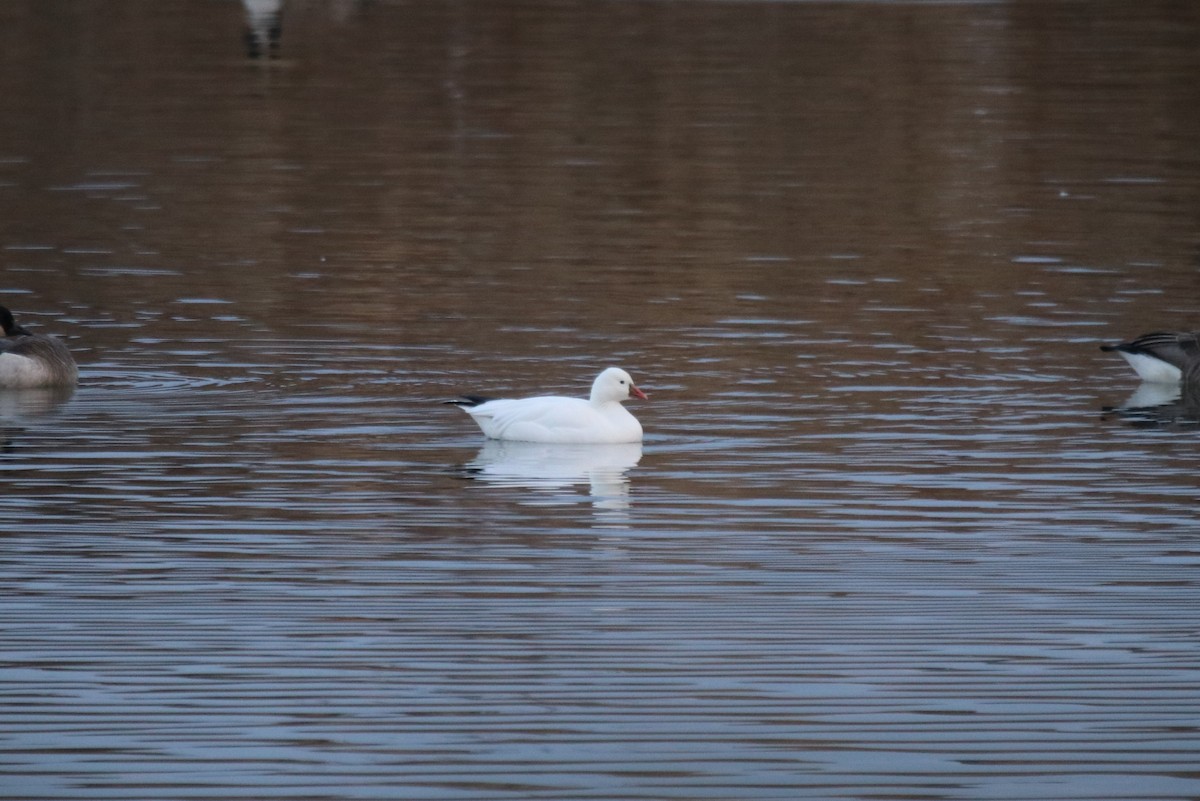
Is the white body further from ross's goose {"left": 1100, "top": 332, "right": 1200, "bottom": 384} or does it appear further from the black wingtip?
the black wingtip

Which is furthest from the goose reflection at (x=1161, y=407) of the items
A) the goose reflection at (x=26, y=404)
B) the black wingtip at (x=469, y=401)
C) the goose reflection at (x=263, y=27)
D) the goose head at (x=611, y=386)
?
the goose reflection at (x=263, y=27)

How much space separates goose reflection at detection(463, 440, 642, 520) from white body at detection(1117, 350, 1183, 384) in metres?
4.41

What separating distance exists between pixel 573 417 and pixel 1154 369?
4914mm

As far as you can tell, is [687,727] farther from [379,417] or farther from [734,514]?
[379,417]

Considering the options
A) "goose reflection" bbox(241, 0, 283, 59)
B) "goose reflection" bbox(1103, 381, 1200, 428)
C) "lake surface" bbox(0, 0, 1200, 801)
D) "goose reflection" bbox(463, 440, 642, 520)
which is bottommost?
"goose reflection" bbox(1103, 381, 1200, 428)

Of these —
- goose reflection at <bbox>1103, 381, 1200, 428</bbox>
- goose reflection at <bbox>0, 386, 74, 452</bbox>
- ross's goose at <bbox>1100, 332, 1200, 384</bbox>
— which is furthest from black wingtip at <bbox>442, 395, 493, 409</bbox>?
ross's goose at <bbox>1100, 332, 1200, 384</bbox>

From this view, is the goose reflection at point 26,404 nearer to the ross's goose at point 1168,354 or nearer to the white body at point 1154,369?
the ross's goose at point 1168,354

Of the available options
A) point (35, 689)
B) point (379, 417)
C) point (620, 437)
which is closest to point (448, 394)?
point (379, 417)

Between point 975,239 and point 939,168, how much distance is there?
19.5ft

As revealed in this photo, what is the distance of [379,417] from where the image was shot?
15.0 metres

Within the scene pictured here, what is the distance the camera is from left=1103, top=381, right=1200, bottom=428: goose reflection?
610 inches

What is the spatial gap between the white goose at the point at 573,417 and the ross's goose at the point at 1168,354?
4.33 metres

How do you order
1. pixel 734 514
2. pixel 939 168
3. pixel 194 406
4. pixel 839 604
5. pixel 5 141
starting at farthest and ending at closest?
pixel 5 141 → pixel 939 168 → pixel 194 406 → pixel 734 514 → pixel 839 604

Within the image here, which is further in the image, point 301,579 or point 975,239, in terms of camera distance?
point 975,239
